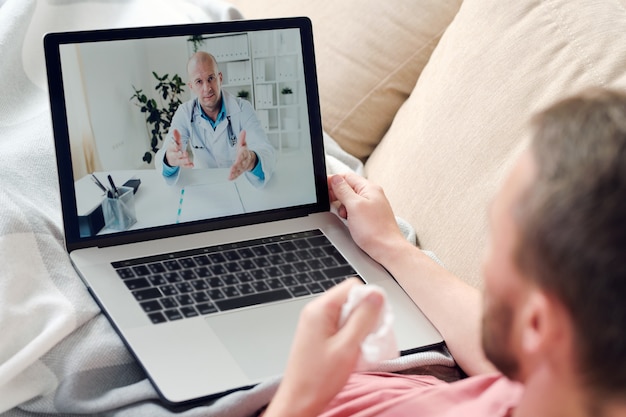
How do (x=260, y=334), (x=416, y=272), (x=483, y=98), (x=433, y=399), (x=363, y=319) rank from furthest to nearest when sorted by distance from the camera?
(x=483, y=98), (x=416, y=272), (x=260, y=334), (x=433, y=399), (x=363, y=319)

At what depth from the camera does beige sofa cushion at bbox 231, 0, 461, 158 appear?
1482 millimetres

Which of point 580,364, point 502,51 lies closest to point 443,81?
point 502,51

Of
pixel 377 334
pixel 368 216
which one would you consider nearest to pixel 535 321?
pixel 377 334

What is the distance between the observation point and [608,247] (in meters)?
0.54

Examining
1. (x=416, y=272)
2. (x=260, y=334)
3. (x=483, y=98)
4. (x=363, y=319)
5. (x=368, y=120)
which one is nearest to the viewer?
(x=363, y=319)

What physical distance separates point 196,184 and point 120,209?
0.10m

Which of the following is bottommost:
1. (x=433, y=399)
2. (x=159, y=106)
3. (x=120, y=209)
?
(x=433, y=399)

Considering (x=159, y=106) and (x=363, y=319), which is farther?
(x=159, y=106)

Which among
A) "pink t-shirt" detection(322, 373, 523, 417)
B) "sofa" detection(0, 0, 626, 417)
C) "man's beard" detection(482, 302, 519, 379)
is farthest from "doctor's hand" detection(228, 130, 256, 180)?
"man's beard" detection(482, 302, 519, 379)

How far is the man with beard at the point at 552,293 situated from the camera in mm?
552

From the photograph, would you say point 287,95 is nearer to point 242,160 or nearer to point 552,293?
point 242,160

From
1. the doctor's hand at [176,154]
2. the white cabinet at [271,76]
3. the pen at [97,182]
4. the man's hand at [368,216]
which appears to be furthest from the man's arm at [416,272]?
the pen at [97,182]

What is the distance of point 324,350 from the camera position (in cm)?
71

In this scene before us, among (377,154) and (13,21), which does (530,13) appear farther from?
(13,21)
